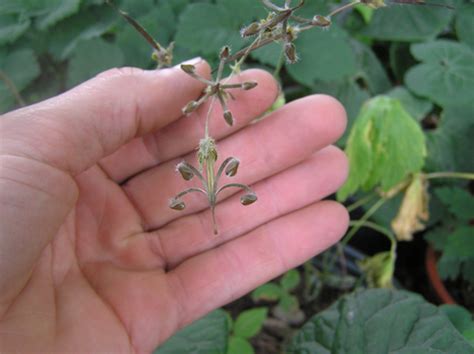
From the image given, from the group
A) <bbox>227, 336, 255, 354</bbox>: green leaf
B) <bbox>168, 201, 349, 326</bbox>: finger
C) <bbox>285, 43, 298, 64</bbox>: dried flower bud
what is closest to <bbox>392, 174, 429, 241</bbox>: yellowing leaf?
<bbox>168, 201, 349, 326</bbox>: finger

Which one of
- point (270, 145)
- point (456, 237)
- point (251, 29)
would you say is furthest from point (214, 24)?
point (456, 237)

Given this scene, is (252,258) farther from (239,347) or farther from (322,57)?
(322,57)

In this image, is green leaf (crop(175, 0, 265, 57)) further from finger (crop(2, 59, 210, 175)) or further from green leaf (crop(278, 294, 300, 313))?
green leaf (crop(278, 294, 300, 313))

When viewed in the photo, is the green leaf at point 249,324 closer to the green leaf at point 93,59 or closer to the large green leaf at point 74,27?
the green leaf at point 93,59

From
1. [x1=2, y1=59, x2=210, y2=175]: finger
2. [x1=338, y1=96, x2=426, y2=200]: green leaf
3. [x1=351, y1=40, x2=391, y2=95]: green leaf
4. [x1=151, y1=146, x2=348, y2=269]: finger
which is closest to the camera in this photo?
[x1=2, y1=59, x2=210, y2=175]: finger

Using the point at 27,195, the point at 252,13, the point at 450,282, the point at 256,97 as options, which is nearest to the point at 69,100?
the point at 27,195

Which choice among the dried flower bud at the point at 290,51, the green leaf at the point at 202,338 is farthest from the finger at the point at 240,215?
the dried flower bud at the point at 290,51
